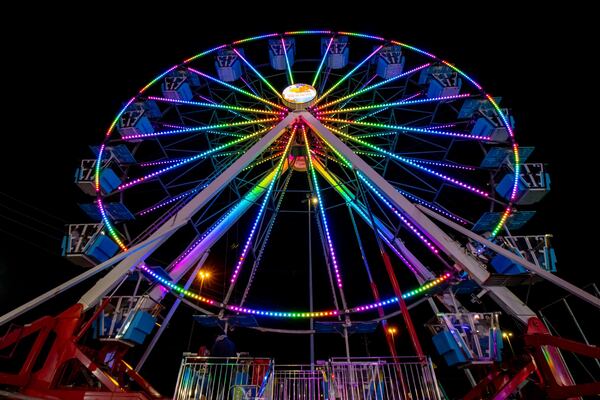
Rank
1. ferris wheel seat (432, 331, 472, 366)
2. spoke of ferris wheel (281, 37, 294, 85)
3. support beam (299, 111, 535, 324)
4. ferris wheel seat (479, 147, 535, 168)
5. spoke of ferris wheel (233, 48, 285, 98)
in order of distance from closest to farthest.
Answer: support beam (299, 111, 535, 324) → ferris wheel seat (432, 331, 472, 366) → ferris wheel seat (479, 147, 535, 168) → spoke of ferris wheel (233, 48, 285, 98) → spoke of ferris wheel (281, 37, 294, 85)

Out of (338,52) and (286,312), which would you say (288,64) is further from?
(286,312)

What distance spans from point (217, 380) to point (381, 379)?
2923 mm

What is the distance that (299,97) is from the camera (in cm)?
1124

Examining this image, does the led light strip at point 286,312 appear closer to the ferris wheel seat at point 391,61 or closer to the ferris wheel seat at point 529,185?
the ferris wheel seat at point 529,185

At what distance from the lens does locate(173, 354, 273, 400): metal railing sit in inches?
237

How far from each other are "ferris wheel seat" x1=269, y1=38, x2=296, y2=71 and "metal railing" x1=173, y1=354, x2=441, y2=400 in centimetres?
1000

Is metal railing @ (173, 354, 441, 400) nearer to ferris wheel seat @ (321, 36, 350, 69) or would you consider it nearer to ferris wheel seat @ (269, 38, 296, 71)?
ferris wheel seat @ (321, 36, 350, 69)

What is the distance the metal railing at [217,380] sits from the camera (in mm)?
6012

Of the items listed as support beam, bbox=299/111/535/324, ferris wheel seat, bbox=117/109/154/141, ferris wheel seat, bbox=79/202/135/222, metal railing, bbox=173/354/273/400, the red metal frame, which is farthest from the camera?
ferris wheel seat, bbox=117/109/154/141

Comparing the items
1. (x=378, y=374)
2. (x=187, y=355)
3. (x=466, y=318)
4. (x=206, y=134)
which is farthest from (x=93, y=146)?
(x=466, y=318)

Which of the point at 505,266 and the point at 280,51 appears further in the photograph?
the point at 280,51

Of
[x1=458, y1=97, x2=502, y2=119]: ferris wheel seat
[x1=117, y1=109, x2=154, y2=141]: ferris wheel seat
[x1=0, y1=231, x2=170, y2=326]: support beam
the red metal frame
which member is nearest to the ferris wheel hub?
[x1=117, y1=109, x2=154, y2=141]: ferris wheel seat

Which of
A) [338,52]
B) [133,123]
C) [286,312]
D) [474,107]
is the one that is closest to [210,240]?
[286,312]

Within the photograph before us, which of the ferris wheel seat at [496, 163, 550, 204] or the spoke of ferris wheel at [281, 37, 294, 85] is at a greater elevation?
the spoke of ferris wheel at [281, 37, 294, 85]
